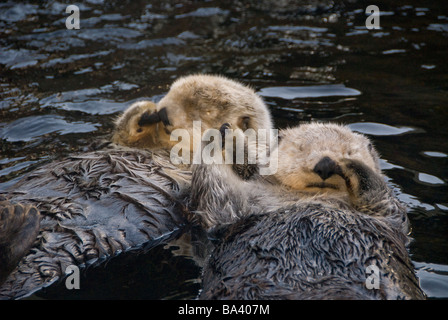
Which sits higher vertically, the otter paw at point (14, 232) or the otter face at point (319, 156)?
the otter face at point (319, 156)

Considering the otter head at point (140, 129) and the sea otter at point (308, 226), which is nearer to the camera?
the sea otter at point (308, 226)

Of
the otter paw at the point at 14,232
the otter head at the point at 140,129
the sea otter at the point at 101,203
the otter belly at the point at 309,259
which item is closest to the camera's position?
the otter belly at the point at 309,259

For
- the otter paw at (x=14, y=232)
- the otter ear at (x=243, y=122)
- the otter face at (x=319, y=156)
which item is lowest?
the otter paw at (x=14, y=232)

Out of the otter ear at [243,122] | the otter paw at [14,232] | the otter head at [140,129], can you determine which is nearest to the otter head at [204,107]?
the otter ear at [243,122]

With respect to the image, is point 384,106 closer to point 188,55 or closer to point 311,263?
point 188,55

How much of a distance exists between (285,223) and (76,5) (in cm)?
624

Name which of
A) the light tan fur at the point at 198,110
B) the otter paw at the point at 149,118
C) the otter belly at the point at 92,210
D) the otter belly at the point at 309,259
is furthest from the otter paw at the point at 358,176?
the otter paw at the point at 149,118

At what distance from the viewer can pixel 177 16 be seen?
8.07 metres

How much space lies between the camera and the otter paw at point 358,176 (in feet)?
10.9

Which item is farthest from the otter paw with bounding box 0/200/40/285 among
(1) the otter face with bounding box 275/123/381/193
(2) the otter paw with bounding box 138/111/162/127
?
(1) the otter face with bounding box 275/123/381/193

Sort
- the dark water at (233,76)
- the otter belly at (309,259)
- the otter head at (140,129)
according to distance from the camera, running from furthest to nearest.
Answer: the otter head at (140,129)
the dark water at (233,76)
the otter belly at (309,259)

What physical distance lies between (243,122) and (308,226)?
1.23 m

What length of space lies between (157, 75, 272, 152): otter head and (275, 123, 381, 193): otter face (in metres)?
0.41

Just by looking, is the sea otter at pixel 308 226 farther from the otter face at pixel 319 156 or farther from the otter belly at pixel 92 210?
the otter belly at pixel 92 210
